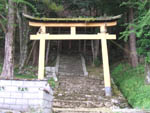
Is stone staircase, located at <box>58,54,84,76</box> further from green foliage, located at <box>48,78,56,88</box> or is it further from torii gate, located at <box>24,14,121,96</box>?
Answer: torii gate, located at <box>24,14,121,96</box>

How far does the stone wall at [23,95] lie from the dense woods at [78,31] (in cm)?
423

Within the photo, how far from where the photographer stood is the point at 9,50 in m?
8.70

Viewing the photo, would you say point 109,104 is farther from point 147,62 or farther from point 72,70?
point 72,70

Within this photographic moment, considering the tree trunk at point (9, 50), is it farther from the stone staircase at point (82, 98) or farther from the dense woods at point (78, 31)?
the stone staircase at point (82, 98)

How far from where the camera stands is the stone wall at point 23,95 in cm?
444

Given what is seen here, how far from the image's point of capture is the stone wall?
4441 mm

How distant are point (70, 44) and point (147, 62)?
11778mm

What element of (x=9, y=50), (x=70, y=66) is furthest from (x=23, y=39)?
(x=9, y=50)

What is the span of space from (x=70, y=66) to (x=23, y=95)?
9.15 meters

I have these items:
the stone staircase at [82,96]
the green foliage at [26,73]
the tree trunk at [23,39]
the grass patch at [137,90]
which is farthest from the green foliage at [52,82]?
the grass patch at [137,90]

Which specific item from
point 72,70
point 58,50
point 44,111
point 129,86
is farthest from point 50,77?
point 58,50

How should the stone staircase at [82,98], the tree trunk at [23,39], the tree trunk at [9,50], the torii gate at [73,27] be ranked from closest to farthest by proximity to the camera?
the stone staircase at [82,98]
the tree trunk at [9,50]
the torii gate at [73,27]
the tree trunk at [23,39]

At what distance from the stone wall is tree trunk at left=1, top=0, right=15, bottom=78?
4.20m

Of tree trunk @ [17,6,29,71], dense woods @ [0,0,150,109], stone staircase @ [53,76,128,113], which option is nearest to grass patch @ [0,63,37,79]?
dense woods @ [0,0,150,109]
